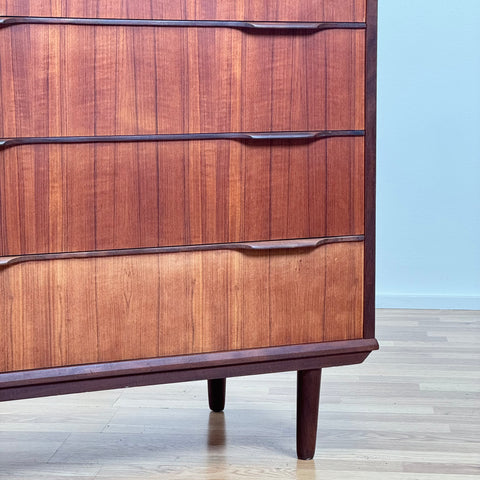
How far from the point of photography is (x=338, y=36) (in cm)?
164

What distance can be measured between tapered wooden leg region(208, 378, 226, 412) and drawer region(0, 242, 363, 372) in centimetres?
46

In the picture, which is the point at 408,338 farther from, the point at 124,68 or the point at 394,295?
the point at 124,68

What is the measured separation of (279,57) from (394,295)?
1.80 meters

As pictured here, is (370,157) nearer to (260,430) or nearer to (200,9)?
(200,9)

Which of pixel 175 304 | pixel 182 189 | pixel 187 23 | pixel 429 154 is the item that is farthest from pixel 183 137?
pixel 429 154


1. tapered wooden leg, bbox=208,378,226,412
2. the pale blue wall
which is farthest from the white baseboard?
tapered wooden leg, bbox=208,378,226,412

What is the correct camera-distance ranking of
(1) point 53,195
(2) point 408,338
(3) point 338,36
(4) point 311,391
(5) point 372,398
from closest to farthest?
(1) point 53,195 → (3) point 338,36 → (4) point 311,391 → (5) point 372,398 → (2) point 408,338

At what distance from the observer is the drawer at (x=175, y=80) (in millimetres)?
1489

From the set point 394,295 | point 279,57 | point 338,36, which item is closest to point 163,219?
point 279,57

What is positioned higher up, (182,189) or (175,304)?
(182,189)

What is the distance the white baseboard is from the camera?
3229mm

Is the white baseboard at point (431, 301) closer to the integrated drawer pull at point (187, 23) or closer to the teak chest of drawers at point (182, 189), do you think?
the teak chest of drawers at point (182, 189)

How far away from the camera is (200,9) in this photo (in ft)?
5.10

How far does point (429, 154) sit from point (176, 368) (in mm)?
1874
